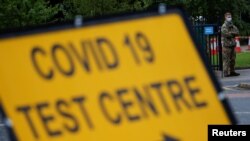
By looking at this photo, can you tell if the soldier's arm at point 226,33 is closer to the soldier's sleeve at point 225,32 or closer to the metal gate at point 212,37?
the soldier's sleeve at point 225,32

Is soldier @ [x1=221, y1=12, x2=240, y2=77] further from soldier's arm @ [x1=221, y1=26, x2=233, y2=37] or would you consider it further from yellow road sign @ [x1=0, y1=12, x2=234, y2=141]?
yellow road sign @ [x1=0, y1=12, x2=234, y2=141]

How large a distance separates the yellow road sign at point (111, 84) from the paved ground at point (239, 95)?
224 inches

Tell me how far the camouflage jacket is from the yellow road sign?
46.2 feet

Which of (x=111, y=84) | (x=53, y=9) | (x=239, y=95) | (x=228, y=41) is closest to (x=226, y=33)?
(x=228, y=41)

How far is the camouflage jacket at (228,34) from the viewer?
16844 millimetres

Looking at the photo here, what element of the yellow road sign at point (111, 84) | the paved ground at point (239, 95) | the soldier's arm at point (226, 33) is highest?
the yellow road sign at point (111, 84)

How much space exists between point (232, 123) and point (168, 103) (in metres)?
0.33

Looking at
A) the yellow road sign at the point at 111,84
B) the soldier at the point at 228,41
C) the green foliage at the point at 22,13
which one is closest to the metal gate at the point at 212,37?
the soldier at the point at 228,41

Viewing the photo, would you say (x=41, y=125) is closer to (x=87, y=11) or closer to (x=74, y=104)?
(x=74, y=104)

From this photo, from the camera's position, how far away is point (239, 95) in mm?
13422

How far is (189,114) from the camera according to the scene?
2.96 m

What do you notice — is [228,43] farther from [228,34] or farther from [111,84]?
[111,84]

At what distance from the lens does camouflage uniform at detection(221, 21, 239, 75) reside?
16.9 m

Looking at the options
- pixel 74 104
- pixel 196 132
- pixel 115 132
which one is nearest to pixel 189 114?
pixel 196 132
